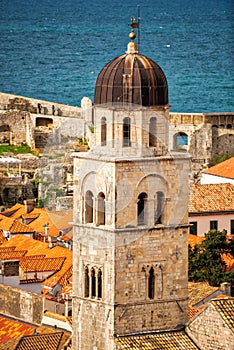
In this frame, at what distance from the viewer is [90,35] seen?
18188 centimetres

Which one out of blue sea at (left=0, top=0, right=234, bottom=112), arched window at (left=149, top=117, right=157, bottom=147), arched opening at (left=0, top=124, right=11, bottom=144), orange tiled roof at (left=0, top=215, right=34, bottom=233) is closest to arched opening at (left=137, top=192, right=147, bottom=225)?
arched window at (left=149, top=117, right=157, bottom=147)

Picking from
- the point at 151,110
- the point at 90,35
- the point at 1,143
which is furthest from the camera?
the point at 90,35

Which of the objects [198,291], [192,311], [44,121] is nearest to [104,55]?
[44,121]

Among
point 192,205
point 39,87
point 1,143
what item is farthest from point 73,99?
point 192,205

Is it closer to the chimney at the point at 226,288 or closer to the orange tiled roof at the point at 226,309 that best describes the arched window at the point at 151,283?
the orange tiled roof at the point at 226,309

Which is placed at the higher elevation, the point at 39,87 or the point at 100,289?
the point at 39,87

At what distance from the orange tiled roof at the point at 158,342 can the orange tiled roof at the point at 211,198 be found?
1837 centimetres

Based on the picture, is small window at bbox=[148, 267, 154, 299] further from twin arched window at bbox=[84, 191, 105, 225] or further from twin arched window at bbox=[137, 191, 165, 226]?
twin arched window at bbox=[84, 191, 105, 225]

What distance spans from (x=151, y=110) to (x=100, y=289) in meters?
3.28

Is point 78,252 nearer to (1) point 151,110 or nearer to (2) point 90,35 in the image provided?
(1) point 151,110

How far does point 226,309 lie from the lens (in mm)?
33750

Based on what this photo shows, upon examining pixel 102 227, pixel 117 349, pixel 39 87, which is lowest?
pixel 117 349

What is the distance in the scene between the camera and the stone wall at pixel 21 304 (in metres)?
41.9

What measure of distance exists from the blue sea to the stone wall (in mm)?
64530
